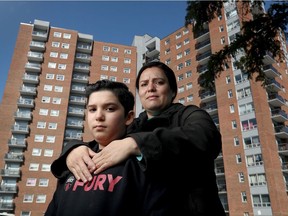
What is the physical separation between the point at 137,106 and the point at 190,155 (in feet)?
169

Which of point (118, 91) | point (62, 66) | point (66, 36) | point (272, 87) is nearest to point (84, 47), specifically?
point (66, 36)

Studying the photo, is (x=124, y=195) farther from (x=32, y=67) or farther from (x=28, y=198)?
(x=32, y=67)

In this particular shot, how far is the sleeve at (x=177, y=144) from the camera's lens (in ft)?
4.29

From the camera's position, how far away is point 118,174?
1.34 m

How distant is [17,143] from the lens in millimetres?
42156

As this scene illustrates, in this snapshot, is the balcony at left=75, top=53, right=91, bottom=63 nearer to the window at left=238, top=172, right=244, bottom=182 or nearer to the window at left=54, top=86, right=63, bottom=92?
the window at left=54, top=86, right=63, bottom=92

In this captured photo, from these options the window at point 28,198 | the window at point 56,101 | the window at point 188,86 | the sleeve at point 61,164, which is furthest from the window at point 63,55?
the sleeve at point 61,164

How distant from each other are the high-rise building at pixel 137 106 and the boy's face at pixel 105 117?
2171 centimetres

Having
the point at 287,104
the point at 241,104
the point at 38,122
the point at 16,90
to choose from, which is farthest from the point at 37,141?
the point at 287,104

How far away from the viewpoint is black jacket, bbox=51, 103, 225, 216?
1.31 metres

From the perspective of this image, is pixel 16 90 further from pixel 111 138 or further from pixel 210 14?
pixel 111 138

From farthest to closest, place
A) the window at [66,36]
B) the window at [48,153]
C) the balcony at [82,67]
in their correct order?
the window at [66,36] → the balcony at [82,67] → the window at [48,153]

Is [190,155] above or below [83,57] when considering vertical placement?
below

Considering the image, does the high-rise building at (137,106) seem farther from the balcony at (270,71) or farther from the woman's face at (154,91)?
the woman's face at (154,91)
